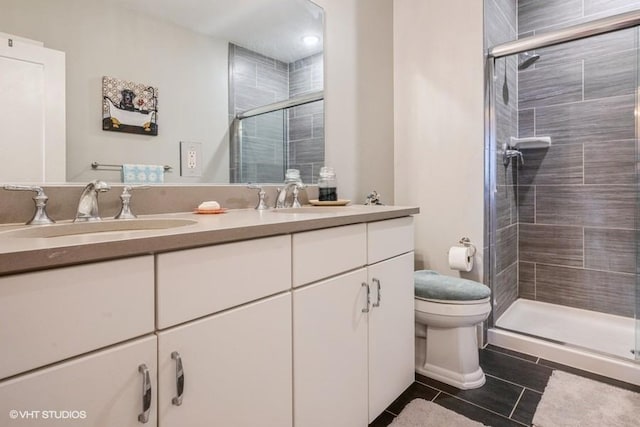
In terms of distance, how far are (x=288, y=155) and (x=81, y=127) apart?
3.12 ft

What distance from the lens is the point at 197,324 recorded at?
0.78 m

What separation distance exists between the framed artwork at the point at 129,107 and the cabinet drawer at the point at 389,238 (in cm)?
93

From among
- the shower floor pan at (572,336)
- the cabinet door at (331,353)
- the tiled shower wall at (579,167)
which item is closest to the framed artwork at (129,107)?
the cabinet door at (331,353)

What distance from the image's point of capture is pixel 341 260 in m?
1.19

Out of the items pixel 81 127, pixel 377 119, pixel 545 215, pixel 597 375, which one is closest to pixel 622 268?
pixel 545 215

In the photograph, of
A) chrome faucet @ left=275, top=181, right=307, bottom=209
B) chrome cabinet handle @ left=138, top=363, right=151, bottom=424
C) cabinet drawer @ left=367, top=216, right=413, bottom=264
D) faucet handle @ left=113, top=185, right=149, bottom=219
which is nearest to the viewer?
chrome cabinet handle @ left=138, top=363, right=151, bottom=424

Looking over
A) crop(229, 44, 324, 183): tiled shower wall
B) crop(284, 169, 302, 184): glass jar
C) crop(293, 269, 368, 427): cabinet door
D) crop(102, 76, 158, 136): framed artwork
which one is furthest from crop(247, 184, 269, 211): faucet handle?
crop(293, 269, 368, 427): cabinet door

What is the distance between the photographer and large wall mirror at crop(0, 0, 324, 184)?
111 cm

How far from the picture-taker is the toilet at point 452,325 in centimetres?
166

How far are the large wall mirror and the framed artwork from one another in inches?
0.6

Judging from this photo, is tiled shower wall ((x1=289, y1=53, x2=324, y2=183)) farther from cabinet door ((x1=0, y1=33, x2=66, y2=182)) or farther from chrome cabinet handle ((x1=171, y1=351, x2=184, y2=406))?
chrome cabinet handle ((x1=171, y1=351, x2=184, y2=406))

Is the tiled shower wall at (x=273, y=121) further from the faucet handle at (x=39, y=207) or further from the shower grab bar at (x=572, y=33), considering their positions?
the shower grab bar at (x=572, y=33)

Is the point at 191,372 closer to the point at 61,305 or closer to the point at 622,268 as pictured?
the point at 61,305

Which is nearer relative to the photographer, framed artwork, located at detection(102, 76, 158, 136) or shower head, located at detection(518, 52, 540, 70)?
framed artwork, located at detection(102, 76, 158, 136)
